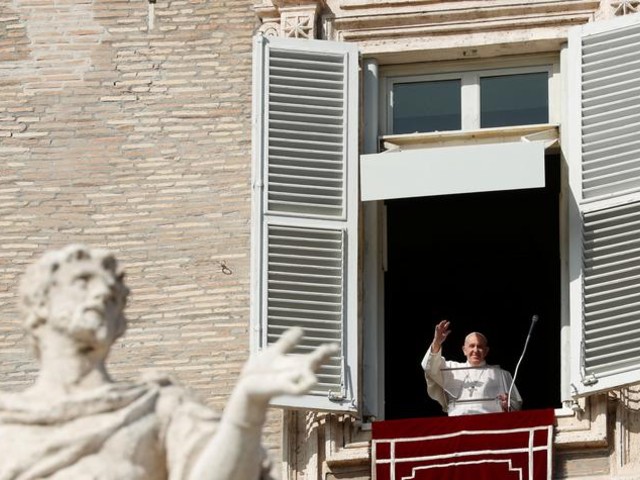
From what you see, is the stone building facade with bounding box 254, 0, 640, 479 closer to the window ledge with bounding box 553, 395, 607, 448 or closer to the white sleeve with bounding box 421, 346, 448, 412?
the window ledge with bounding box 553, 395, 607, 448

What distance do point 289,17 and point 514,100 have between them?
120cm

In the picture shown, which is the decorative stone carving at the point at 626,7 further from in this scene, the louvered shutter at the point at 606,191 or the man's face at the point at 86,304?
the man's face at the point at 86,304

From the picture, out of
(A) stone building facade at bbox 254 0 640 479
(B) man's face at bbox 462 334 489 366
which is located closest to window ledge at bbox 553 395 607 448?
(A) stone building facade at bbox 254 0 640 479

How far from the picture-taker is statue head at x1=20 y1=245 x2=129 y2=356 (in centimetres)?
1001

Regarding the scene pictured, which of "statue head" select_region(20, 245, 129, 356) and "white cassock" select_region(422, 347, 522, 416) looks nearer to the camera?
"statue head" select_region(20, 245, 129, 356)

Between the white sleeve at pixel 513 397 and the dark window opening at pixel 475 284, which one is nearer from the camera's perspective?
the white sleeve at pixel 513 397

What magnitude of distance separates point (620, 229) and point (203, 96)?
2233mm

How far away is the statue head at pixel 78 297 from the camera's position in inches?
394

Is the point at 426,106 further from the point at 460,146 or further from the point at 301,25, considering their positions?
the point at 301,25

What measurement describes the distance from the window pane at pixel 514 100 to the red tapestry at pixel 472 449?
155 centimetres

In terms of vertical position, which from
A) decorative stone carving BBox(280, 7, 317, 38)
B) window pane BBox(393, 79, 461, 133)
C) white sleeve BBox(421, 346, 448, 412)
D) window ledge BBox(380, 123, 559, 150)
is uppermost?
decorative stone carving BBox(280, 7, 317, 38)

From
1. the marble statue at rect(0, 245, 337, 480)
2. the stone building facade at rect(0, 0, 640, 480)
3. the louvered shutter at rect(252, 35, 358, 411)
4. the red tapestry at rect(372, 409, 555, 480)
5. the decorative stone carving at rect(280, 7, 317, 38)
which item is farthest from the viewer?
the decorative stone carving at rect(280, 7, 317, 38)

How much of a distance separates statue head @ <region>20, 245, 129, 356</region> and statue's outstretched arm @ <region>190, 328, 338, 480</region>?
0.45 m

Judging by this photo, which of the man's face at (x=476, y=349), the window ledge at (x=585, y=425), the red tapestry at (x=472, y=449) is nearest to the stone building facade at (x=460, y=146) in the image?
the window ledge at (x=585, y=425)
